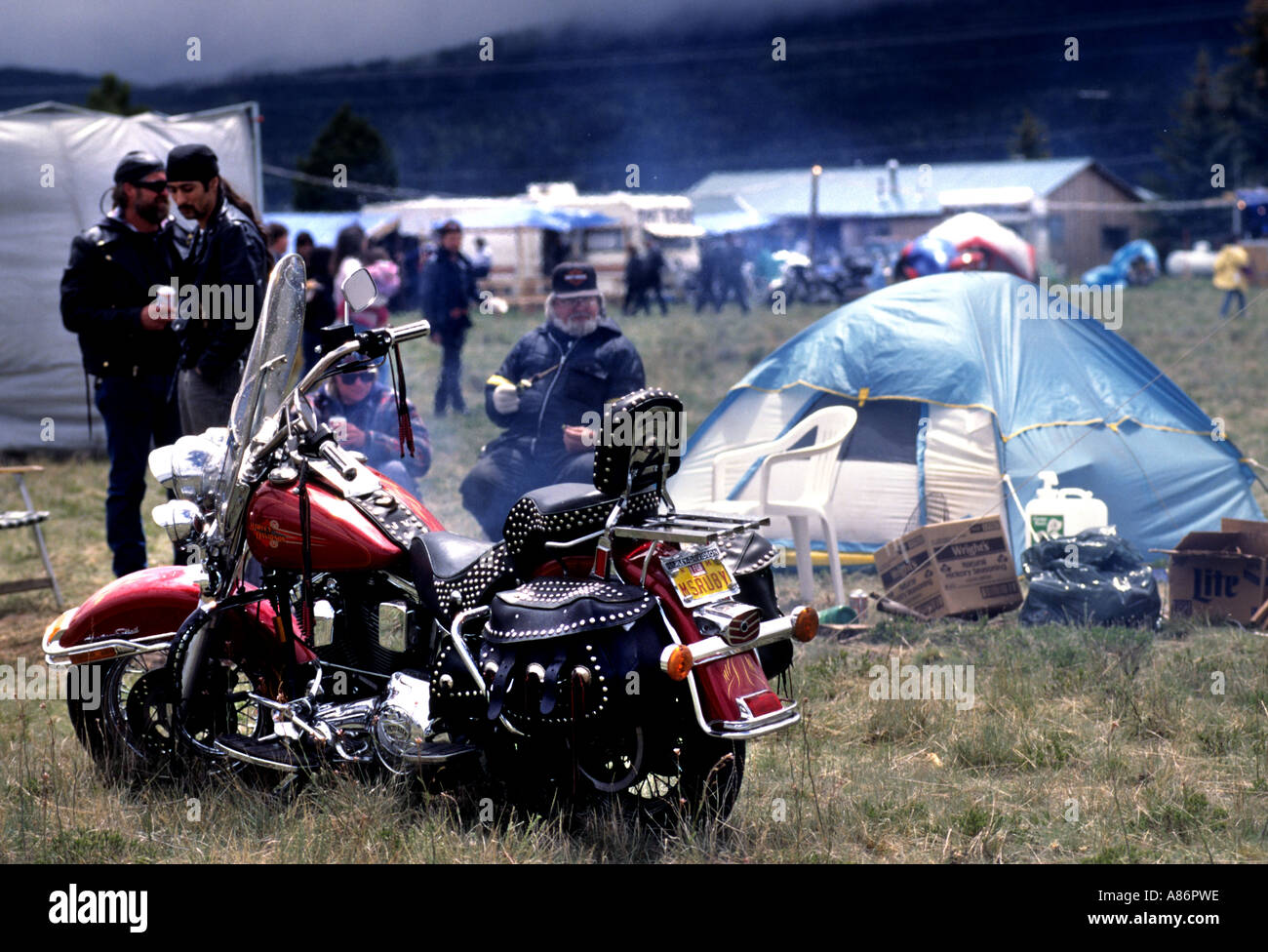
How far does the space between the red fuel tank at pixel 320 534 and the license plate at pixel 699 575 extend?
2.48 ft

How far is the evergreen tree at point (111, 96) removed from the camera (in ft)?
161

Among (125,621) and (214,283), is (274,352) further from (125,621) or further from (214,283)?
(214,283)

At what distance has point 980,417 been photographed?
6.51 m

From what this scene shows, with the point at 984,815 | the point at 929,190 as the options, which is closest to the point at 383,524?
the point at 984,815

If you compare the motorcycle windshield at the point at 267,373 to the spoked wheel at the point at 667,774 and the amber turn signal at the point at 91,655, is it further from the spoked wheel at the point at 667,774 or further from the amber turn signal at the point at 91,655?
the spoked wheel at the point at 667,774

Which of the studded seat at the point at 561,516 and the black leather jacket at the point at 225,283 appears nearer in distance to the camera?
the studded seat at the point at 561,516

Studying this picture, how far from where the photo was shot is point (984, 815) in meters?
3.54

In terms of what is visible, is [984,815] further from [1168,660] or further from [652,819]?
[1168,660]

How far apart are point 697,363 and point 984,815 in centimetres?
1332

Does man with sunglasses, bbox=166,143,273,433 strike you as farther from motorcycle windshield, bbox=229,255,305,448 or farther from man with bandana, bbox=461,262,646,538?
man with bandana, bbox=461,262,646,538

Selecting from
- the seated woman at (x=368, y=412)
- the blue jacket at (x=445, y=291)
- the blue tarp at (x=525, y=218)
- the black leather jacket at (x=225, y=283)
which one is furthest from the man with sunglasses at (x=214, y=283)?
the blue tarp at (x=525, y=218)

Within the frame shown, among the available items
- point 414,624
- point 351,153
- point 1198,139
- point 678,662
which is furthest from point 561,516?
point 1198,139

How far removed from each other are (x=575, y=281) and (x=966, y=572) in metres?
2.22

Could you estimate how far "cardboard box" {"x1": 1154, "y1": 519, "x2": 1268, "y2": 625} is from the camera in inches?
217
